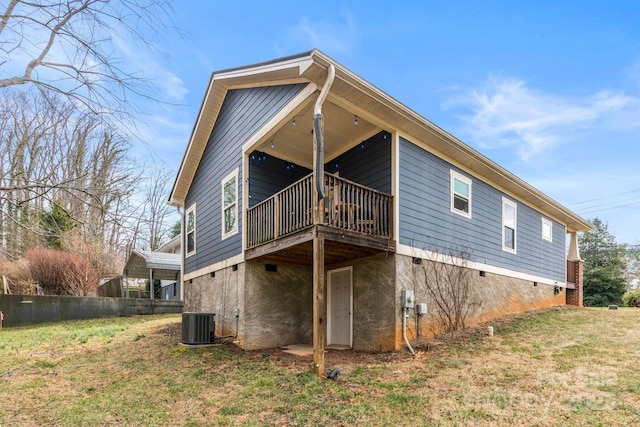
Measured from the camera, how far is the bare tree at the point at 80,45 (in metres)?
3.90

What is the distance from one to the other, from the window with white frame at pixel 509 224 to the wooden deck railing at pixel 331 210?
536 centimetres

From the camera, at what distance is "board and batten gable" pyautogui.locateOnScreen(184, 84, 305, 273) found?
9.52m

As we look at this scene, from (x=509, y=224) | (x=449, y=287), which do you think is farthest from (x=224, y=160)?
(x=509, y=224)

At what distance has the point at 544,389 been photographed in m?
5.45

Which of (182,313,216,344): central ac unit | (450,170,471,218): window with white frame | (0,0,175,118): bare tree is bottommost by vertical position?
(182,313,216,344): central ac unit

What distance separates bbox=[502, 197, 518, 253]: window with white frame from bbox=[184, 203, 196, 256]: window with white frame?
32.4 feet

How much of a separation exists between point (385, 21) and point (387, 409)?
30.7 feet

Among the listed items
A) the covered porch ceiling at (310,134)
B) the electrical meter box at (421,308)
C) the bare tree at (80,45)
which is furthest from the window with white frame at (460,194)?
the bare tree at (80,45)

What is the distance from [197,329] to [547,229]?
12.7 metres

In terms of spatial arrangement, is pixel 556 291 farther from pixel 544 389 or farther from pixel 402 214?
pixel 544 389

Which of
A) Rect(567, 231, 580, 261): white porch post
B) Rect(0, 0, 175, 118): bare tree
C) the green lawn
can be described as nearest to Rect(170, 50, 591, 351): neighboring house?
the green lawn

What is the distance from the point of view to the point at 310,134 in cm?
970

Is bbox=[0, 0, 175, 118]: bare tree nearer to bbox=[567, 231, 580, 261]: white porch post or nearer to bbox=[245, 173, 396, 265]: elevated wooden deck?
bbox=[245, 173, 396, 265]: elevated wooden deck

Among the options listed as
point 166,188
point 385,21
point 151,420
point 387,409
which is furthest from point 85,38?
point 166,188
